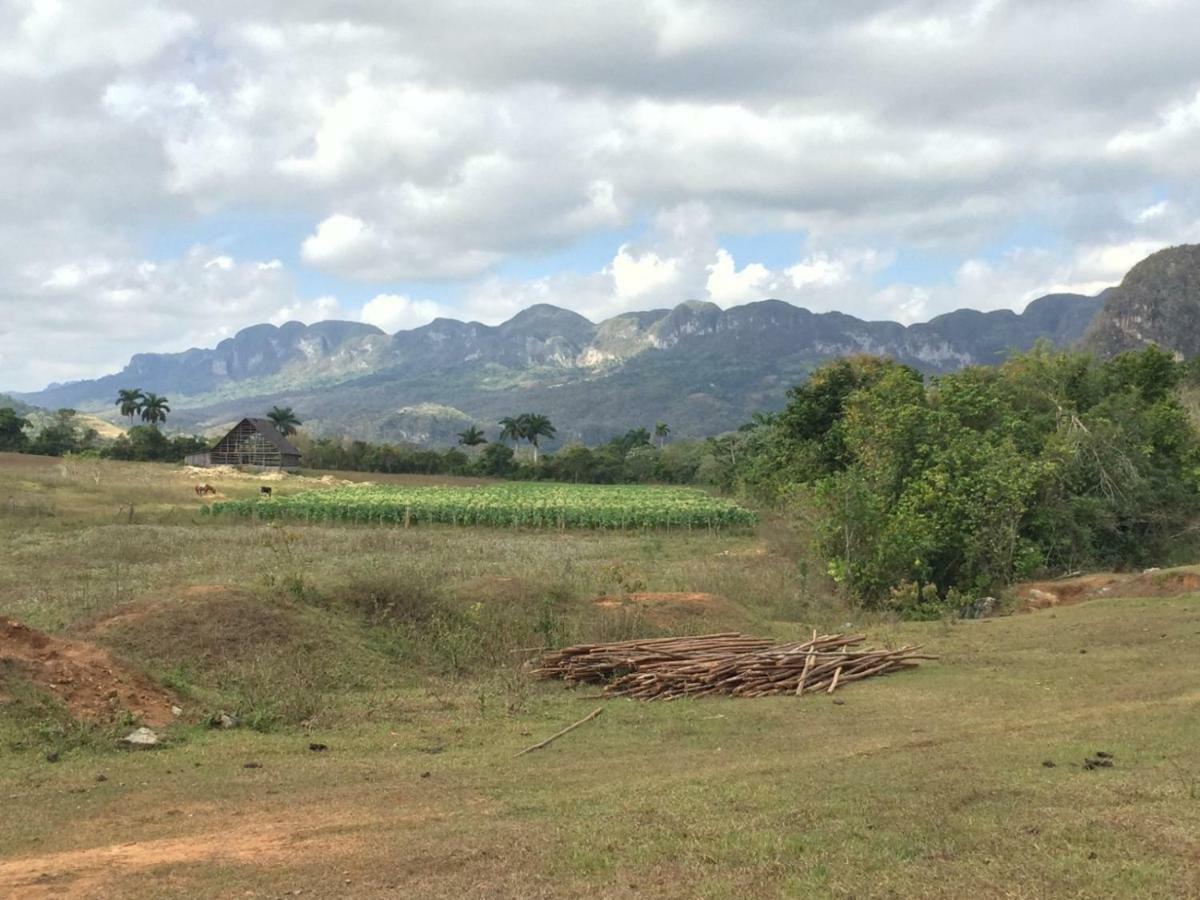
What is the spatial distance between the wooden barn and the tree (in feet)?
43.8

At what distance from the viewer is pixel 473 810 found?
7.46m

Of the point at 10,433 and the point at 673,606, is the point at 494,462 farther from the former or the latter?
the point at 673,606

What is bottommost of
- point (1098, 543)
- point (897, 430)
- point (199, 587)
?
point (1098, 543)

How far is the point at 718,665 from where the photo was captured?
12.8 meters

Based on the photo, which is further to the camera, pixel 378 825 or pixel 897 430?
pixel 897 430

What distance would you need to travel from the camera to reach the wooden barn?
3386 inches

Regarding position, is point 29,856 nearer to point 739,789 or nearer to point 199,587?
point 739,789

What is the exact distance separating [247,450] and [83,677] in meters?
80.1

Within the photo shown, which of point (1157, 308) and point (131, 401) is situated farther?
point (1157, 308)

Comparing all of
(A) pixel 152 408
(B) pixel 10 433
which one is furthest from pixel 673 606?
(A) pixel 152 408

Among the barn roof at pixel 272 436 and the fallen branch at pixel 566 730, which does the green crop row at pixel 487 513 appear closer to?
the fallen branch at pixel 566 730

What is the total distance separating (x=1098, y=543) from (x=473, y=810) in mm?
24714

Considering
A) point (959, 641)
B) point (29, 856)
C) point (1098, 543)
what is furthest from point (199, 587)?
point (1098, 543)

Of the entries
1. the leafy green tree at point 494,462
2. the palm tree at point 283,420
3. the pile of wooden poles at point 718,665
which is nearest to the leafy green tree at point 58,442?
the palm tree at point 283,420
